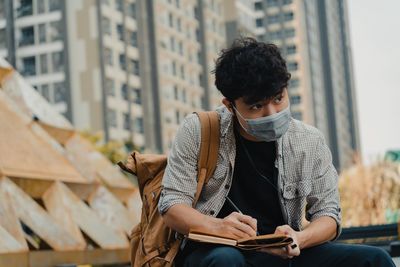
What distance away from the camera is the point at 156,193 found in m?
3.26

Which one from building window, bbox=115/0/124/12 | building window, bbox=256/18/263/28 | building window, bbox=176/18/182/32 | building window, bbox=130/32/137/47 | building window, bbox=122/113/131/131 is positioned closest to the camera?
building window, bbox=122/113/131/131

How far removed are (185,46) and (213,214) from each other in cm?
6841

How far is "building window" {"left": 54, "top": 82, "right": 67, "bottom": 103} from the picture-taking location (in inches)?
2303

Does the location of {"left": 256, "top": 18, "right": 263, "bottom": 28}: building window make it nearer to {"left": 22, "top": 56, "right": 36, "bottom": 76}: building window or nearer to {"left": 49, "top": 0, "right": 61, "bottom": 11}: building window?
{"left": 49, "top": 0, "right": 61, "bottom": 11}: building window

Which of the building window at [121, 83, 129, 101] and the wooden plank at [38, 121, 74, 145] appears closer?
the wooden plank at [38, 121, 74, 145]

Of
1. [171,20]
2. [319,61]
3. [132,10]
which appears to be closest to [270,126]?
[132,10]

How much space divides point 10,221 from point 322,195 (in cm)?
742

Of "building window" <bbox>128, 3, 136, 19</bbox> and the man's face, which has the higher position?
"building window" <bbox>128, 3, 136, 19</bbox>

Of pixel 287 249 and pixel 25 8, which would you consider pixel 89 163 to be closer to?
pixel 287 249

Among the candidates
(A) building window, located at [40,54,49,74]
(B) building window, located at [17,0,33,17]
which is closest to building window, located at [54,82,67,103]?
(A) building window, located at [40,54,49,74]

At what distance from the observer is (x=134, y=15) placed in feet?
214

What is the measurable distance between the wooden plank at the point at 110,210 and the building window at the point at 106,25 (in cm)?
4616

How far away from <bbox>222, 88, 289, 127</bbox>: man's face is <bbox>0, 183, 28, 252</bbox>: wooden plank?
6.81 m

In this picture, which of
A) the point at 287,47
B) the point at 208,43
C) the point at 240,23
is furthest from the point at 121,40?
the point at 287,47
